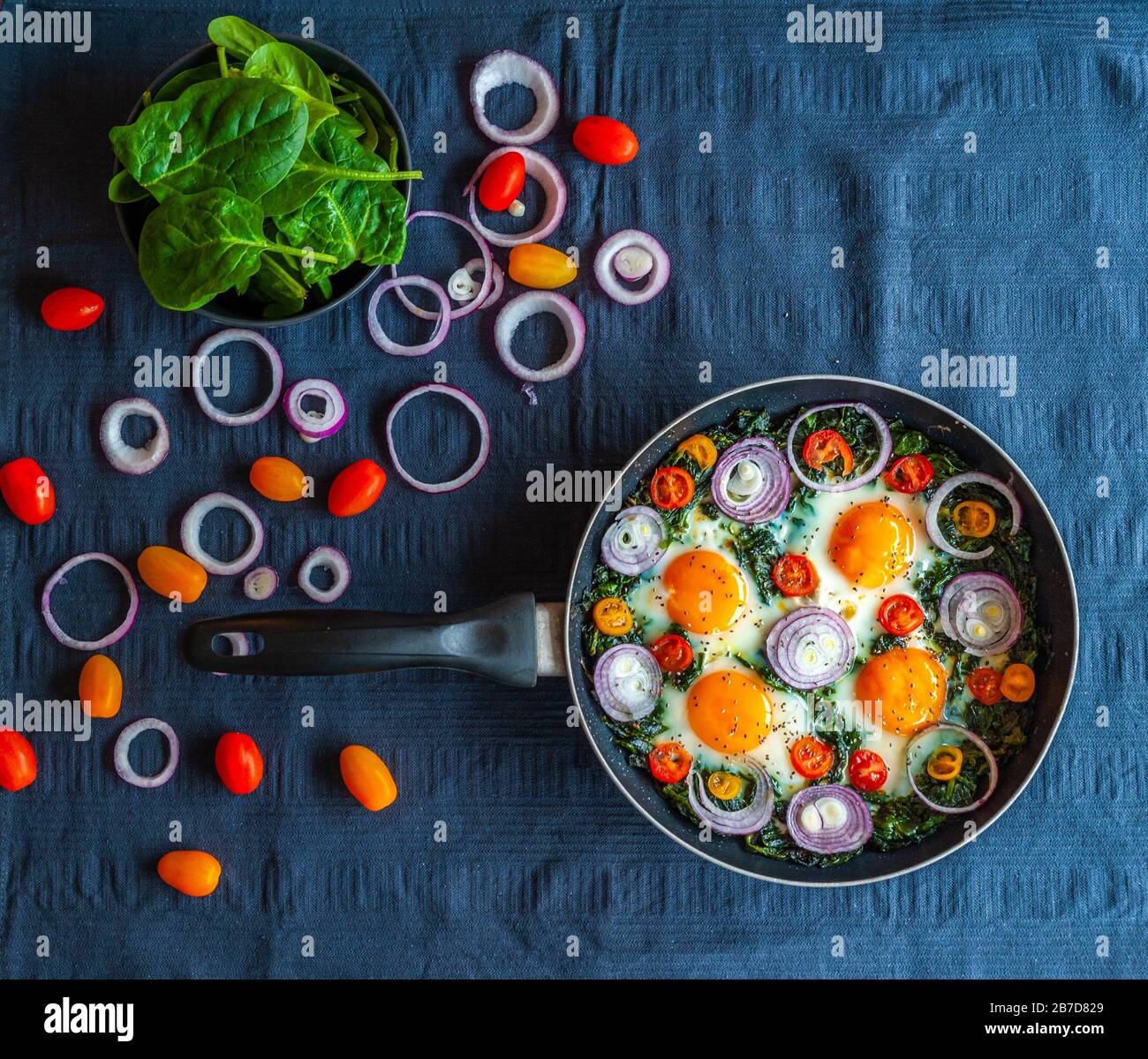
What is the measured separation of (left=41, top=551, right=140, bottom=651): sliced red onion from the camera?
4.95 ft

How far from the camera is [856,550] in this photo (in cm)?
138

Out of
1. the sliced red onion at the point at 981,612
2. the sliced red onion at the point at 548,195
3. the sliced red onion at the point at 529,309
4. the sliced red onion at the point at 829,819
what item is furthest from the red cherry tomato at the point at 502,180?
the sliced red onion at the point at 829,819

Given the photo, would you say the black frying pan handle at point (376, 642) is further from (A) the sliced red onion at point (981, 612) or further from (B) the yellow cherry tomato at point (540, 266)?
(A) the sliced red onion at point (981, 612)

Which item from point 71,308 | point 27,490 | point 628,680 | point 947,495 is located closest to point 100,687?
point 27,490

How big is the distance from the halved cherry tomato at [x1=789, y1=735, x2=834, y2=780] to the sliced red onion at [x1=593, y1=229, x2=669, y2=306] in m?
0.66

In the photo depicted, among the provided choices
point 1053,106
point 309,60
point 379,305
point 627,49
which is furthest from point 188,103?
point 1053,106

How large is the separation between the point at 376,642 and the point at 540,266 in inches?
23.0

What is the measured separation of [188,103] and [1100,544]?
1362 mm

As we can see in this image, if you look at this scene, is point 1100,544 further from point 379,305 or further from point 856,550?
point 379,305

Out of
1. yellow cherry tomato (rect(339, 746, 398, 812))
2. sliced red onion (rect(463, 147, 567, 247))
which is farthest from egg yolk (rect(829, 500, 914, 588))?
yellow cherry tomato (rect(339, 746, 398, 812))

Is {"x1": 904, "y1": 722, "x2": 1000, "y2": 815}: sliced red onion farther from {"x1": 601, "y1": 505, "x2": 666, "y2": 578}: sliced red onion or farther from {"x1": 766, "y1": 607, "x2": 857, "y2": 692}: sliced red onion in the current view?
{"x1": 601, "y1": 505, "x2": 666, "y2": 578}: sliced red onion

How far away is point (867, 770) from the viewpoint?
1395 millimetres

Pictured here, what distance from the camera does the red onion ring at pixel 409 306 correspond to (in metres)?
1.50

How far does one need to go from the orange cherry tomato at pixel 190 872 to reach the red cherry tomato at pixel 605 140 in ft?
3.78
